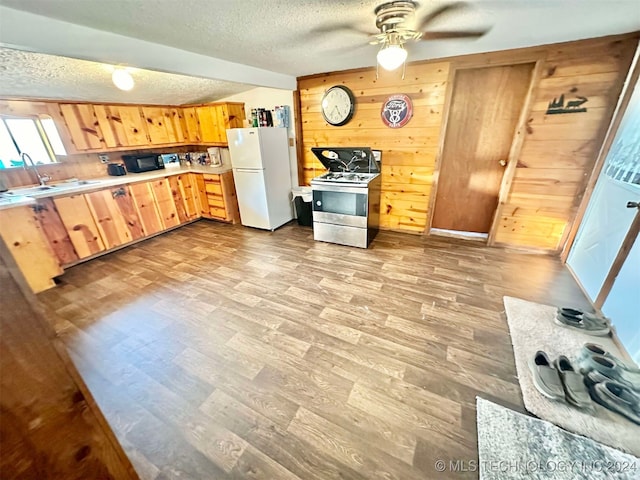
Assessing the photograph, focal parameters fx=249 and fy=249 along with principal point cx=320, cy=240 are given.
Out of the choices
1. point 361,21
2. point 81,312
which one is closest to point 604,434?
point 361,21

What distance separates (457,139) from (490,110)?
1.32 feet

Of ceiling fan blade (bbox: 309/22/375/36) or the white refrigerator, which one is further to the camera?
the white refrigerator

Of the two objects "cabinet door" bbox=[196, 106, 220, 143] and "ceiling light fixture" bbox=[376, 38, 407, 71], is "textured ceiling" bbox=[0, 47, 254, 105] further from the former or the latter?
"ceiling light fixture" bbox=[376, 38, 407, 71]

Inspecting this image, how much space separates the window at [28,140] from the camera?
2.76 m

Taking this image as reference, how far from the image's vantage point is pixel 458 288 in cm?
235

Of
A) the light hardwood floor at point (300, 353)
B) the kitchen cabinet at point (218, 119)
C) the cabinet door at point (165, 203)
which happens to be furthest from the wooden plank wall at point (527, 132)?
the cabinet door at point (165, 203)

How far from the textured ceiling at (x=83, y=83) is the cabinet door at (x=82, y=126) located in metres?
0.11

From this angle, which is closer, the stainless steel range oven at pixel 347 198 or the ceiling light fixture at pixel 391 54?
the ceiling light fixture at pixel 391 54

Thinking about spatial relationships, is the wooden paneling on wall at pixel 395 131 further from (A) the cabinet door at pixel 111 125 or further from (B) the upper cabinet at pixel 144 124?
(A) the cabinet door at pixel 111 125

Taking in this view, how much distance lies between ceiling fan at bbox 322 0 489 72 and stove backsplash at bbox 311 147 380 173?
1.28m

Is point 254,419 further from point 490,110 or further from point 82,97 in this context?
point 82,97

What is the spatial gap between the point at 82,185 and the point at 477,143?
15.5 ft

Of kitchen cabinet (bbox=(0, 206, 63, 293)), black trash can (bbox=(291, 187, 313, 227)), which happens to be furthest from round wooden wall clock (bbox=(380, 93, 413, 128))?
kitchen cabinet (bbox=(0, 206, 63, 293))

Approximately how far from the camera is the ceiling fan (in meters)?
1.48
